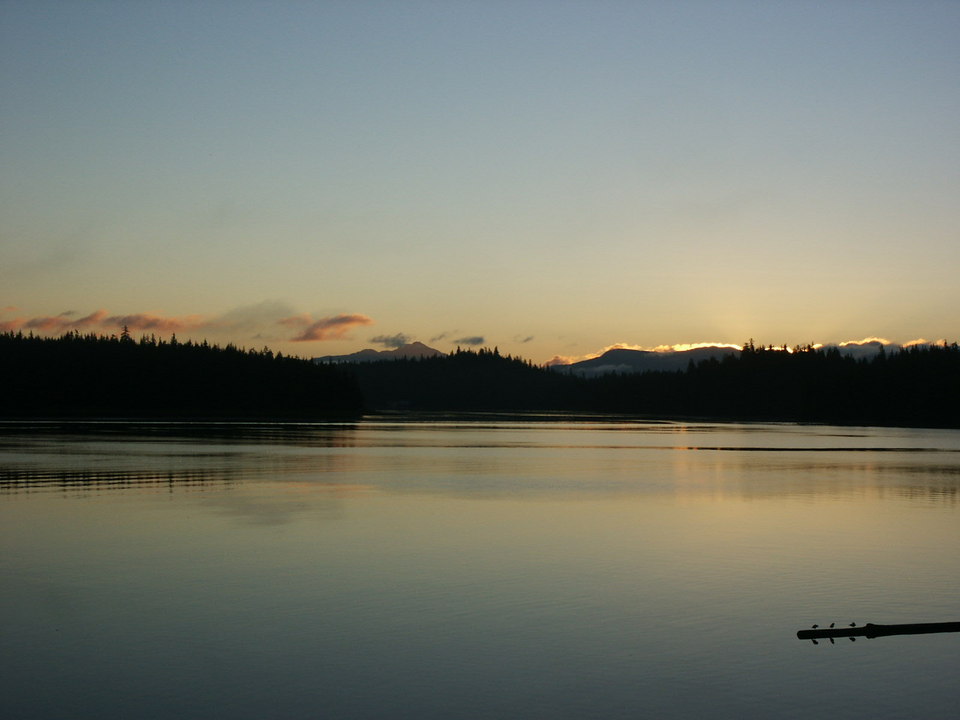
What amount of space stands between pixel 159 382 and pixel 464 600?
13873 cm

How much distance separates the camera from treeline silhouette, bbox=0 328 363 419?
134 meters

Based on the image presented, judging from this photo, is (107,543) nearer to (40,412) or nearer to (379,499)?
(379,499)

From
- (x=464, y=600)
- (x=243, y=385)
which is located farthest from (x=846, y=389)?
(x=464, y=600)

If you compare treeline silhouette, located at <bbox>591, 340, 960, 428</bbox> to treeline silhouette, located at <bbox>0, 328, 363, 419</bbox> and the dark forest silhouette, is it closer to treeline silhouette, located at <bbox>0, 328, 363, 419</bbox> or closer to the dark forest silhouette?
the dark forest silhouette

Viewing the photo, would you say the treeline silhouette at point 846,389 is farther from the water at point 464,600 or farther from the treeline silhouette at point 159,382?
the water at point 464,600

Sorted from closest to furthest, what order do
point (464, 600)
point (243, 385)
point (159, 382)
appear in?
point (464, 600)
point (159, 382)
point (243, 385)

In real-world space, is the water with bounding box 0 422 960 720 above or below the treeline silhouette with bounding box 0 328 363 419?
below

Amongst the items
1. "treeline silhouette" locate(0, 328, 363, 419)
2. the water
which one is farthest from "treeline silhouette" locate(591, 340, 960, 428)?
the water

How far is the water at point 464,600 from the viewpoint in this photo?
971cm

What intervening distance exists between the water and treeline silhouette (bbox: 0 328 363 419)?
11270 cm

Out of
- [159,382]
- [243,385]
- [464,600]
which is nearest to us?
[464,600]

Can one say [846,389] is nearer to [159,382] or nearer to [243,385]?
[243,385]

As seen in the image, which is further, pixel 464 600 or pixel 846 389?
pixel 846 389

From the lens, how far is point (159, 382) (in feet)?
475
